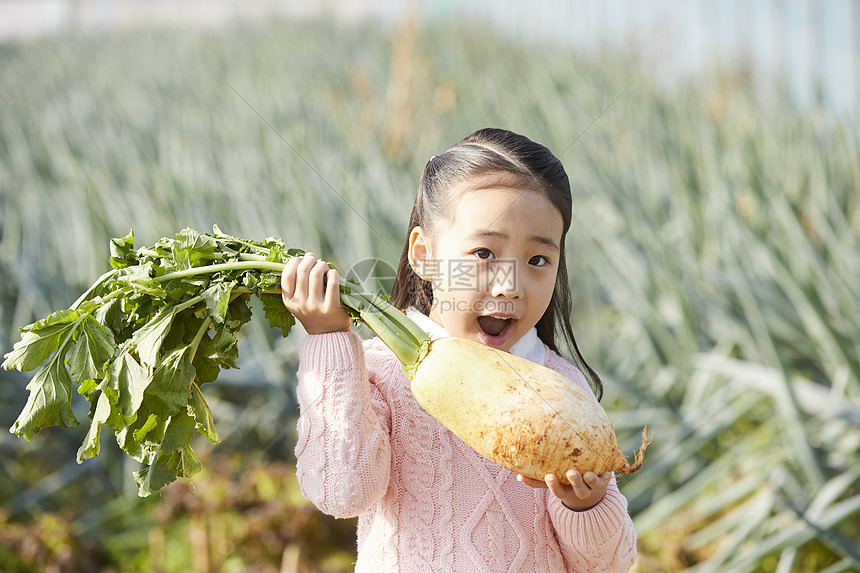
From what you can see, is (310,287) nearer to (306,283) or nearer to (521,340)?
(306,283)

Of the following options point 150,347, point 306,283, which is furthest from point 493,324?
point 150,347

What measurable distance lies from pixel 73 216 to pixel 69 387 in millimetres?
2542

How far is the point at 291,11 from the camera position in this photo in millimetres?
12266

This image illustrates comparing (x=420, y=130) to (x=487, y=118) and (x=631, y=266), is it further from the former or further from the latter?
(x=631, y=266)

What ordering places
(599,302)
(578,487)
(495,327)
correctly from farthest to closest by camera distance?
(599,302), (495,327), (578,487)

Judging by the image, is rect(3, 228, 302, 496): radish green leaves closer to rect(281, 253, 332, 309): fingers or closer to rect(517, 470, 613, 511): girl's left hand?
rect(281, 253, 332, 309): fingers

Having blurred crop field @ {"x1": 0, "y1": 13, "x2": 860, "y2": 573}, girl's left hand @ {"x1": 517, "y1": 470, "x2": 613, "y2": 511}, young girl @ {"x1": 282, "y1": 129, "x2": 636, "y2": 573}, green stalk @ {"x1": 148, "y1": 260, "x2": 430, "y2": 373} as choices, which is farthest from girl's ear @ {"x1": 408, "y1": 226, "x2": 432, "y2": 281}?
blurred crop field @ {"x1": 0, "y1": 13, "x2": 860, "y2": 573}

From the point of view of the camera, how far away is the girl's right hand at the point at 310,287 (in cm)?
87

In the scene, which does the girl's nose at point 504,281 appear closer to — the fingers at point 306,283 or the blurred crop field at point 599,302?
the fingers at point 306,283

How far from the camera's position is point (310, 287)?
0.87 metres

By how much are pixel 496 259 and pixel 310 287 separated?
0.22 meters

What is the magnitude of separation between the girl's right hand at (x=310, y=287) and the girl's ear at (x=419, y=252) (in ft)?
0.50

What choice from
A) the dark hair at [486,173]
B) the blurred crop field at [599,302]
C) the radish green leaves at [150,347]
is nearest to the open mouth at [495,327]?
the dark hair at [486,173]

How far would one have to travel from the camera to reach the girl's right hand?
0.87 m
